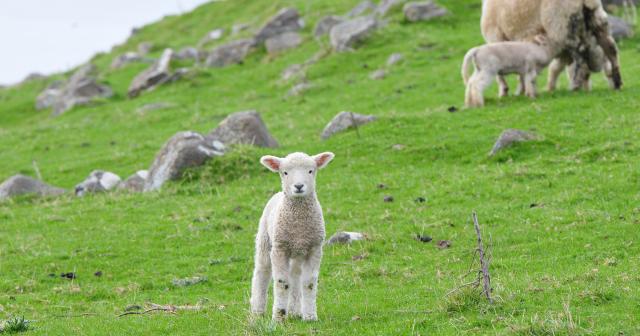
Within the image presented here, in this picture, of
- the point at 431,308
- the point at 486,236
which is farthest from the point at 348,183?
the point at 431,308

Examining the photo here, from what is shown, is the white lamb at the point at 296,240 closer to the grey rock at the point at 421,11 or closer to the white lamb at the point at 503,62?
the white lamb at the point at 503,62

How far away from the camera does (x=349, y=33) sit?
41.1 meters

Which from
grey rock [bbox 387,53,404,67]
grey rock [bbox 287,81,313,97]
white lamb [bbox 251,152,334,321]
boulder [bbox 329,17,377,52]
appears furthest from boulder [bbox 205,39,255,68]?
white lamb [bbox 251,152,334,321]

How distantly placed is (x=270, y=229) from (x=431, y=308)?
206 centimetres

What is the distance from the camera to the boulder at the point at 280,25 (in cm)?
4812

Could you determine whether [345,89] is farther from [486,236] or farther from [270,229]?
[270,229]

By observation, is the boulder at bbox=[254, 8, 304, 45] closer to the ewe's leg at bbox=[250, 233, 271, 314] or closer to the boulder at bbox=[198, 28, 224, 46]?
the boulder at bbox=[198, 28, 224, 46]

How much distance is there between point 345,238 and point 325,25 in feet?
103

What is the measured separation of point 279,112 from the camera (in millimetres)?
33500

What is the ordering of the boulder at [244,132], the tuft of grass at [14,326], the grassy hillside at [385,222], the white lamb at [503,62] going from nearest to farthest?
the grassy hillside at [385,222] < the tuft of grass at [14,326] < the white lamb at [503,62] < the boulder at [244,132]

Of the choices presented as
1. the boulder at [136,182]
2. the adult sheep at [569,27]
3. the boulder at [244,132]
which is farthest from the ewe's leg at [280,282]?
the adult sheep at [569,27]

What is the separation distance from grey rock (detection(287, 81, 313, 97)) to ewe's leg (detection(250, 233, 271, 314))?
989 inches

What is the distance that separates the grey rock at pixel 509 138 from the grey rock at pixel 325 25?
25385 millimetres

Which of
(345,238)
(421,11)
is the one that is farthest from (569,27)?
(421,11)
